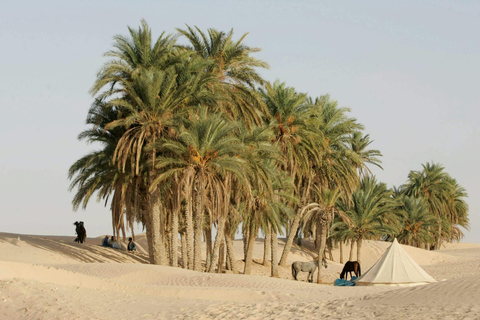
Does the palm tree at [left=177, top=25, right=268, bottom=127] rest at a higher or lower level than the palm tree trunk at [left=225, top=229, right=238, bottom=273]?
higher

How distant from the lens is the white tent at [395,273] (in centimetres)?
3170

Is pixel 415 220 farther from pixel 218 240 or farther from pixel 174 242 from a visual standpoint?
pixel 174 242

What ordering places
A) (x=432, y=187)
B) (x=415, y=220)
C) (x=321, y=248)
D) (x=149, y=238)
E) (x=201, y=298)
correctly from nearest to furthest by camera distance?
(x=201, y=298)
(x=149, y=238)
(x=321, y=248)
(x=415, y=220)
(x=432, y=187)

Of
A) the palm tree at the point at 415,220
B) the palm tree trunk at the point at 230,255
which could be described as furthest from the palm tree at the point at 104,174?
the palm tree at the point at 415,220

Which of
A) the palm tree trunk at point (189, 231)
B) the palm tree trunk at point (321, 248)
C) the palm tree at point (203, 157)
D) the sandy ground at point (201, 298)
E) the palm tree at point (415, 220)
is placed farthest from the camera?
the palm tree at point (415, 220)

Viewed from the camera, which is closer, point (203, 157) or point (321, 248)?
point (203, 157)

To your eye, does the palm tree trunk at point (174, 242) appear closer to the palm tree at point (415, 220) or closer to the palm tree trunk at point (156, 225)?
the palm tree trunk at point (156, 225)

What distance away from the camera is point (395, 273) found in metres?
32.2

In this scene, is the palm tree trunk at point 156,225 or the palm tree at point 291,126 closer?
the palm tree trunk at point 156,225

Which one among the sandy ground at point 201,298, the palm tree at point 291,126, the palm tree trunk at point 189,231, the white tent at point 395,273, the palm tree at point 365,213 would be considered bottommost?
the sandy ground at point 201,298

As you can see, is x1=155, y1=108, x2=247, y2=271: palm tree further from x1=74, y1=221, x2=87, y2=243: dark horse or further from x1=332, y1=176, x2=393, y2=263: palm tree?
x1=332, y1=176, x2=393, y2=263: palm tree

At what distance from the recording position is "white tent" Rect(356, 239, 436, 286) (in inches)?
1248

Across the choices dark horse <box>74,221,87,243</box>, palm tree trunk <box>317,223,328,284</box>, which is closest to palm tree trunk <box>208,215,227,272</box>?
palm tree trunk <box>317,223,328,284</box>

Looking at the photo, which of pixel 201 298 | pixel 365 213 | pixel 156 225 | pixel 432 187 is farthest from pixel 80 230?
pixel 432 187
